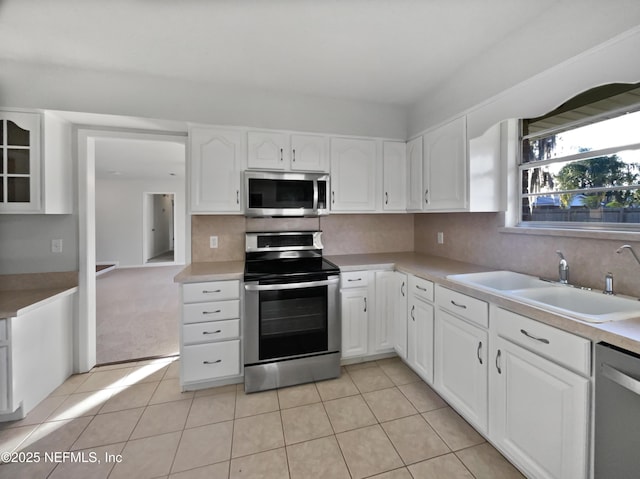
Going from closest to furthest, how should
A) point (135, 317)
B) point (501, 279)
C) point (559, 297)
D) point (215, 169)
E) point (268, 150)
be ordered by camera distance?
point (559, 297) → point (501, 279) → point (215, 169) → point (268, 150) → point (135, 317)

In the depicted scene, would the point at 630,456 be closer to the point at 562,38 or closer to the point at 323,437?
the point at 323,437

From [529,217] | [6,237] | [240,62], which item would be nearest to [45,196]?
[6,237]

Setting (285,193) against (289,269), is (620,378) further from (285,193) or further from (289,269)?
(285,193)

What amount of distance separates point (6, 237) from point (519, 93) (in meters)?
3.89

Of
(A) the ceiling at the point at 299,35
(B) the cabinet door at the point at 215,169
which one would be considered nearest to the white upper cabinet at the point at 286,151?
(B) the cabinet door at the point at 215,169

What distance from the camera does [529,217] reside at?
79.9 inches

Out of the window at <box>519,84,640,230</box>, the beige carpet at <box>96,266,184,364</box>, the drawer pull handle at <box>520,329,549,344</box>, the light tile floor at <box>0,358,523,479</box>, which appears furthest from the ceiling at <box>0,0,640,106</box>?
the light tile floor at <box>0,358,523,479</box>

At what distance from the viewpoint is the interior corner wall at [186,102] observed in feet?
7.06

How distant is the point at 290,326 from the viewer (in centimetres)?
222

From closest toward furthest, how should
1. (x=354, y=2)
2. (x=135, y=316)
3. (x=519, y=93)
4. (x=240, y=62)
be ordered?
1. (x=354, y=2)
2. (x=519, y=93)
3. (x=240, y=62)
4. (x=135, y=316)

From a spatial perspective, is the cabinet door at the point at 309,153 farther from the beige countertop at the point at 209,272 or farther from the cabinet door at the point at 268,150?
the beige countertop at the point at 209,272

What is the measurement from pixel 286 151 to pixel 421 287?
1.64 m

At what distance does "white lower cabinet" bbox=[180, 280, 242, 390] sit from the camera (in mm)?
2107

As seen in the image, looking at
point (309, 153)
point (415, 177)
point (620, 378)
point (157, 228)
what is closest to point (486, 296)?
point (620, 378)
